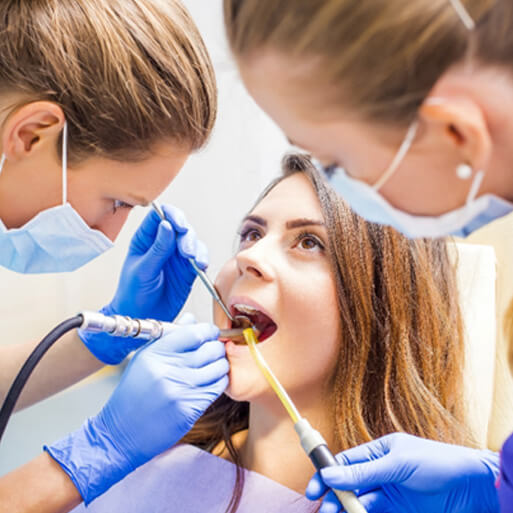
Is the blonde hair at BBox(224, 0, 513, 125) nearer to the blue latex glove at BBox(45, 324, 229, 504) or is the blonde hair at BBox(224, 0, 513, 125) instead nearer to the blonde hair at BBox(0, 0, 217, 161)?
the blonde hair at BBox(0, 0, 217, 161)

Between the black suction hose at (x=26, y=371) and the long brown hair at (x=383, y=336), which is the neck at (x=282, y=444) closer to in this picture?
the long brown hair at (x=383, y=336)

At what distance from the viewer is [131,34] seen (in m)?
1.03

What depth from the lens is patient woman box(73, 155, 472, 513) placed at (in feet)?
4.46

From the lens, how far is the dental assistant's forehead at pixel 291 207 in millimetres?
1411

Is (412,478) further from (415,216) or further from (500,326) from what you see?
(500,326)

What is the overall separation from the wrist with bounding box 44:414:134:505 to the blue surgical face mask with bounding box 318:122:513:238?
0.76 meters

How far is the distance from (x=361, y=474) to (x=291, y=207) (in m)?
0.63

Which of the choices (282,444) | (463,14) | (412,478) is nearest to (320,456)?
(412,478)

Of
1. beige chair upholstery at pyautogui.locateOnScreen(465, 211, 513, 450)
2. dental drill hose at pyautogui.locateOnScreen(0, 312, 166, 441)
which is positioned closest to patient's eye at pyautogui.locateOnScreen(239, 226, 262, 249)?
dental drill hose at pyautogui.locateOnScreen(0, 312, 166, 441)

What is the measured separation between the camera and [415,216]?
77cm

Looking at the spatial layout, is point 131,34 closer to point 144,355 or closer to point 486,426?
point 144,355

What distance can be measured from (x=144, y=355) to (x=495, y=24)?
944 mm

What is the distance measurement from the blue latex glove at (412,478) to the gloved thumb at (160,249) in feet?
2.30

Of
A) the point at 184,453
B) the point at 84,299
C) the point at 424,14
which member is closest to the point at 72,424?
the point at 84,299
